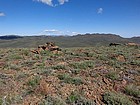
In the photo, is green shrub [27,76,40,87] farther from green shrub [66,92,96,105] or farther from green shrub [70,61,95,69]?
green shrub [70,61,95,69]

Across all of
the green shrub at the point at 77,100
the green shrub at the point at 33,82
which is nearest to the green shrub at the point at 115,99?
the green shrub at the point at 77,100

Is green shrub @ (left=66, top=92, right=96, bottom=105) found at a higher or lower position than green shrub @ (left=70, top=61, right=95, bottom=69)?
lower

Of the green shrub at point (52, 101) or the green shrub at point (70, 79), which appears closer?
the green shrub at point (52, 101)

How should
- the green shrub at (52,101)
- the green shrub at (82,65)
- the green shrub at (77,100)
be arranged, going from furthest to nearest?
1. the green shrub at (82,65)
2. the green shrub at (77,100)
3. the green shrub at (52,101)

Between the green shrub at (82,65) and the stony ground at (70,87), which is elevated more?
the green shrub at (82,65)

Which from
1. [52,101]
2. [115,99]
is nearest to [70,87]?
[52,101]

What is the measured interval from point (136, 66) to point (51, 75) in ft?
16.6

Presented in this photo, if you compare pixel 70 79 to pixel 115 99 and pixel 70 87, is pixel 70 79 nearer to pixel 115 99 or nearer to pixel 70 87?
pixel 70 87

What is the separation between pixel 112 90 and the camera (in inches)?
352

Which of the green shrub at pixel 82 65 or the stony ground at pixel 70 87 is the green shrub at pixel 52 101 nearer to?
the stony ground at pixel 70 87

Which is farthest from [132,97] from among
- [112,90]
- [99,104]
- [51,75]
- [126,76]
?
[51,75]

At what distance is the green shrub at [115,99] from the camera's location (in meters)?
7.99

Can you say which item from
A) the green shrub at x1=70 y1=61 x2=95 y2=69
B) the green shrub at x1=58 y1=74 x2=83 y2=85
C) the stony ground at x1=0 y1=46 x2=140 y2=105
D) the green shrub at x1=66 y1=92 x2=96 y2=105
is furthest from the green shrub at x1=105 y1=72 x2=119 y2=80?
the green shrub at x1=66 y1=92 x2=96 y2=105

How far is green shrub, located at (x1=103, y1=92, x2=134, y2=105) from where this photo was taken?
7.99 m
